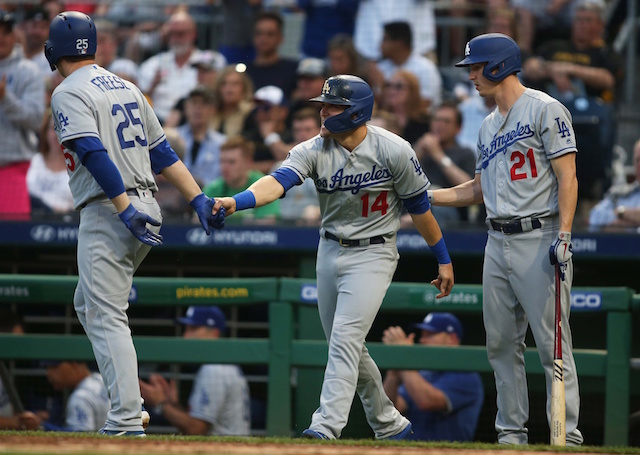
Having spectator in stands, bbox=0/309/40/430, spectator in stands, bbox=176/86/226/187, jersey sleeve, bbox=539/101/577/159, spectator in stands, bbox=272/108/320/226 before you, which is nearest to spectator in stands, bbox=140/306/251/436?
spectator in stands, bbox=0/309/40/430

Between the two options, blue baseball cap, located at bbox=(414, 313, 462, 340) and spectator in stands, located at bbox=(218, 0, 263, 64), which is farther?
spectator in stands, located at bbox=(218, 0, 263, 64)

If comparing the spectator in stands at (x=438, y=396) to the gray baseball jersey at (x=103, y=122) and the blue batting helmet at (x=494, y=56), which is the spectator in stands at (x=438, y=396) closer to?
the blue batting helmet at (x=494, y=56)

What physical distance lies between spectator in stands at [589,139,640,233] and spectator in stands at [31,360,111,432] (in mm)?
3710

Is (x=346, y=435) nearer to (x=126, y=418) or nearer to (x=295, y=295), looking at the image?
(x=295, y=295)

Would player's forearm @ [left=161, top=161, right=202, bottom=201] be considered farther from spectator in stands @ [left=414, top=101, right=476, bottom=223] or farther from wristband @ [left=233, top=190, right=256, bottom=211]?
spectator in stands @ [left=414, top=101, right=476, bottom=223]

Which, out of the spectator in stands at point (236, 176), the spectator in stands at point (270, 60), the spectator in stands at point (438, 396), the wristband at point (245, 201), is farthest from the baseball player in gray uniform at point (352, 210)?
the spectator in stands at point (270, 60)

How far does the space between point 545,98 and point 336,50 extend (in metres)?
3.76

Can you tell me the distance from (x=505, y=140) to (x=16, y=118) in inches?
182

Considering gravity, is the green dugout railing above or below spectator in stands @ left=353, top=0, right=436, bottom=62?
below

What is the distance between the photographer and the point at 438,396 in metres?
6.58

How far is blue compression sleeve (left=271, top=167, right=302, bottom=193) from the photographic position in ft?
15.8

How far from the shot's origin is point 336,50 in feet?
28.1

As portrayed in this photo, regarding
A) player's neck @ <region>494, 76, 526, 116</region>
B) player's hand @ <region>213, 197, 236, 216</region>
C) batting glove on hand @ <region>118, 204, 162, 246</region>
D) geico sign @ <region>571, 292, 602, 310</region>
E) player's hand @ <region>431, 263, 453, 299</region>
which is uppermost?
player's neck @ <region>494, 76, 526, 116</region>

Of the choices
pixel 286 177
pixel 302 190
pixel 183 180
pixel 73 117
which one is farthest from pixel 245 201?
pixel 302 190
